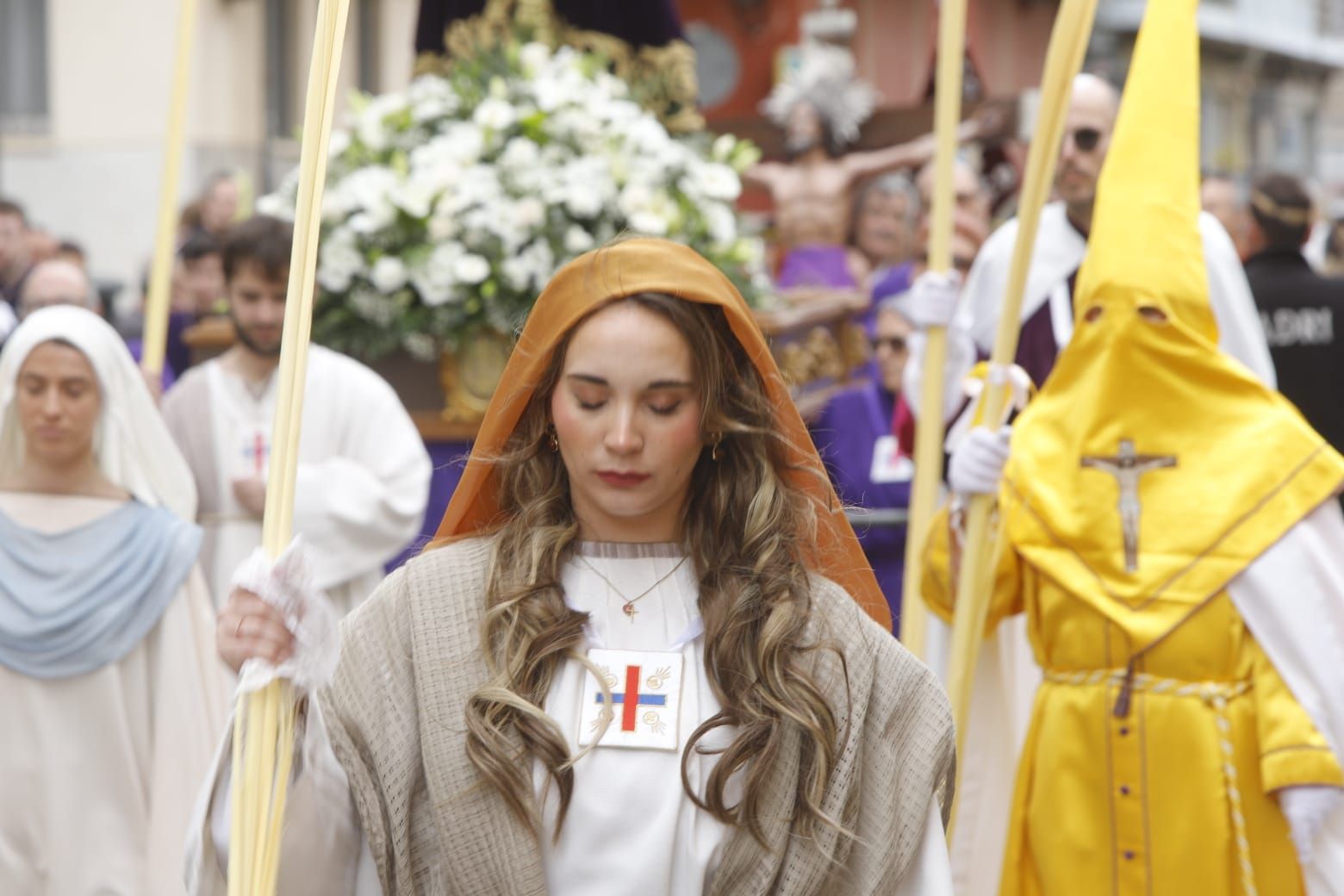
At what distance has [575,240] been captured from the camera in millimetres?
6625

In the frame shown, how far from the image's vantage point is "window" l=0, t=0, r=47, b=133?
54.1ft

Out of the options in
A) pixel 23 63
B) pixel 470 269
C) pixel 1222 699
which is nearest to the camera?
pixel 1222 699

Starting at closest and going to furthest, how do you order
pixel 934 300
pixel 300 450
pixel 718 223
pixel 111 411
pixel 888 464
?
pixel 934 300
pixel 111 411
pixel 300 450
pixel 888 464
pixel 718 223

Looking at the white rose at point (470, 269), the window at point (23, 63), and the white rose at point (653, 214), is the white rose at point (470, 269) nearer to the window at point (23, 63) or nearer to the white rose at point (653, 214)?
the white rose at point (653, 214)

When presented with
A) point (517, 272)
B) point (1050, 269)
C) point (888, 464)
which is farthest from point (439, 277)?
point (1050, 269)

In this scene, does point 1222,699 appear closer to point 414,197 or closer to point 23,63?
point 414,197

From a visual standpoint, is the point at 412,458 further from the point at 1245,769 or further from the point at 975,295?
the point at 1245,769

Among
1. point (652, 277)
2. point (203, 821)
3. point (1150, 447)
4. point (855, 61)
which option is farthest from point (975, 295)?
point (855, 61)

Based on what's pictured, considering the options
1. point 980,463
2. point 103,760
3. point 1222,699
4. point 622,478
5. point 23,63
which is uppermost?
point 23,63

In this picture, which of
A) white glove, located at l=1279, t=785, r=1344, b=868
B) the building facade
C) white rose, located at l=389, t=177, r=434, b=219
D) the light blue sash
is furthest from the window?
the building facade

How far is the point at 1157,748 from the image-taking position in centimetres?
418

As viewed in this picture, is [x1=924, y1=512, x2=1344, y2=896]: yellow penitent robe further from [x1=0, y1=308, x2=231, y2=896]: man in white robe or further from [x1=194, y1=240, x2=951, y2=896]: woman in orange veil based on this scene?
[x1=0, y1=308, x2=231, y2=896]: man in white robe

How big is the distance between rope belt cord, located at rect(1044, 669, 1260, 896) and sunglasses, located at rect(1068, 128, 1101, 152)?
6.13 feet

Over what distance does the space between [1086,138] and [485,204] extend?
2130 mm
